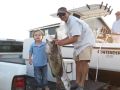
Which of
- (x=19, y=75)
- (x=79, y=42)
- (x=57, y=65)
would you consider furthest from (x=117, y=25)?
(x=19, y=75)

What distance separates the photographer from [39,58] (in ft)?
18.8

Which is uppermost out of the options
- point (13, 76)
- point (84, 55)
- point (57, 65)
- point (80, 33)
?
point (80, 33)

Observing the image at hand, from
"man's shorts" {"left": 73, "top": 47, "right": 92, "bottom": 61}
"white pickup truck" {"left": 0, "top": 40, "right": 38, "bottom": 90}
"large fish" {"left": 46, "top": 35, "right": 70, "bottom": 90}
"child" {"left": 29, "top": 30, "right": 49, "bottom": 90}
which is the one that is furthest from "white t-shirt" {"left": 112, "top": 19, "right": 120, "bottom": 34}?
"white pickup truck" {"left": 0, "top": 40, "right": 38, "bottom": 90}

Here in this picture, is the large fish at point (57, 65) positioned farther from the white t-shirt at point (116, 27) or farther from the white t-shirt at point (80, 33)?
the white t-shirt at point (116, 27)

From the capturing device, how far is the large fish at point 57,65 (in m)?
4.84

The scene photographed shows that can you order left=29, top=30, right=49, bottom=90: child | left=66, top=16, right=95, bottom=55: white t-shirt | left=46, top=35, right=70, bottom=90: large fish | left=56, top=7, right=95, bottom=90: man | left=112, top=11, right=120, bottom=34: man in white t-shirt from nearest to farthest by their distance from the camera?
left=46, top=35, right=70, bottom=90: large fish
left=56, top=7, right=95, bottom=90: man
left=66, top=16, right=95, bottom=55: white t-shirt
left=29, top=30, right=49, bottom=90: child
left=112, top=11, right=120, bottom=34: man in white t-shirt

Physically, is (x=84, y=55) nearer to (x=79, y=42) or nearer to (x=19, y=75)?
(x=79, y=42)

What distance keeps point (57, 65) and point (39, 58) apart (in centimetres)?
86

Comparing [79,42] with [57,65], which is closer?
[57,65]

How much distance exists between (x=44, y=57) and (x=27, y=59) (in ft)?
1.22

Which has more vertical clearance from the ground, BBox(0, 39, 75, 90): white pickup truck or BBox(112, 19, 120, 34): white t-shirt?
BBox(112, 19, 120, 34): white t-shirt

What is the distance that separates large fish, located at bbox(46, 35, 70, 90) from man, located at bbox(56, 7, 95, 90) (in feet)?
0.43

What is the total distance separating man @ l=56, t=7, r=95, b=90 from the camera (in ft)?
16.3

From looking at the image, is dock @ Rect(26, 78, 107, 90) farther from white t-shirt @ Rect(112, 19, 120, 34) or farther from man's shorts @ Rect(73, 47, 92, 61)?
white t-shirt @ Rect(112, 19, 120, 34)
